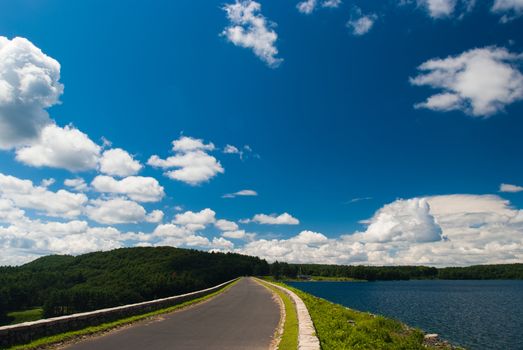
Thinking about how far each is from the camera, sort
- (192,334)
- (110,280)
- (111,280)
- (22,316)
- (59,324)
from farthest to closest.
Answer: (110,280)
(111,280)
(22,316)
(192,334)
(59,324)

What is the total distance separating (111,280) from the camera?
134 meters

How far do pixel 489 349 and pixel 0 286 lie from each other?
6067 inches

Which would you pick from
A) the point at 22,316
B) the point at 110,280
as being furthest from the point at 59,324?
the point at 110,280

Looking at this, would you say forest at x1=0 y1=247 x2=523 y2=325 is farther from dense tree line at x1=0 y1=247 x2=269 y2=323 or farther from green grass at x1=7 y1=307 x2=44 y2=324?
green grass at x1=7 y1=307 x2=44 y2=324

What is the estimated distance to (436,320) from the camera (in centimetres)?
4566

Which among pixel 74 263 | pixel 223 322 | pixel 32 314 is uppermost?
pixel 74 263

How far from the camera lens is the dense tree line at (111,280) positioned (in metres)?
91.9

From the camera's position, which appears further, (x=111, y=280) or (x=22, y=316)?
(x=111, y=280)

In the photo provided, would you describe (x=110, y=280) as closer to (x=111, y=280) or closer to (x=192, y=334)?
(x=111, y=280)

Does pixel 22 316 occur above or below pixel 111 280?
below

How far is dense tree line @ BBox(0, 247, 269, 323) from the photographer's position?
301 feet

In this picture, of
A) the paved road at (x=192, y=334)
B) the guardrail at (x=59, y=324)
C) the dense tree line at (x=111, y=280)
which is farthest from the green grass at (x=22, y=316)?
the paved road at (x=192, y=334)

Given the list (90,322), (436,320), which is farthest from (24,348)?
(436,320)

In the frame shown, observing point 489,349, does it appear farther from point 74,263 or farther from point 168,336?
point 74,263
